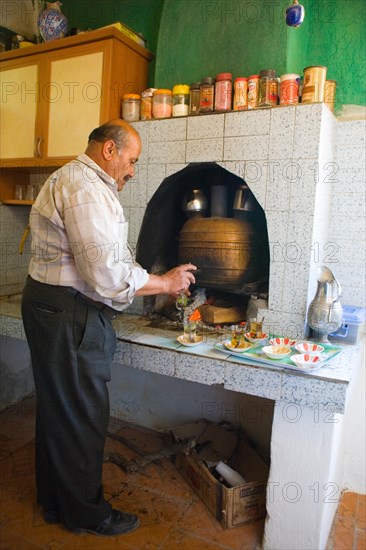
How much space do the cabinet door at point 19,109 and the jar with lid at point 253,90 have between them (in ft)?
4.28

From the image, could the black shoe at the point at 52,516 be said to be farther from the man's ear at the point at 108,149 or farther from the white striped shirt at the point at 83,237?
the man's ear at the point at 108,149

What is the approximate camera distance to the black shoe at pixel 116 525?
1.64 metres

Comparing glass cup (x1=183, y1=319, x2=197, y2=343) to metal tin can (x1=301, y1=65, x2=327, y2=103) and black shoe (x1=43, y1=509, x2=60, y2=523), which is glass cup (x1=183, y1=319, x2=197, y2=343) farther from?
metal tin can (x1=301, y1=65, x2=327, y2=103)

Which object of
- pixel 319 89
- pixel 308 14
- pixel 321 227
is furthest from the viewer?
pixel 308 14

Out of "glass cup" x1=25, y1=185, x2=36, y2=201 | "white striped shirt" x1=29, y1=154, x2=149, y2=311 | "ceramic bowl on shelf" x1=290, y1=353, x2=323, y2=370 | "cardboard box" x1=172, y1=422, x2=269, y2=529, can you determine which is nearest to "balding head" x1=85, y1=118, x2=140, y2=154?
"white striped shirt" x1=29, y1=154, x2=149, y2=311

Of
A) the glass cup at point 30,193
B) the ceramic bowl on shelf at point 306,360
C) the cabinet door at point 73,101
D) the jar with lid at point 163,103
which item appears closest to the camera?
the ceramic bowl on shelf at point 306,360

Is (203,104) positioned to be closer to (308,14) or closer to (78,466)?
(308,14)

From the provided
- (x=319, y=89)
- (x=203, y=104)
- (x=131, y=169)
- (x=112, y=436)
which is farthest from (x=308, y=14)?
(x=112, y=436)

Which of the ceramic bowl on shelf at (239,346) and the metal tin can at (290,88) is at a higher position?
the metal tin can at (290,88)

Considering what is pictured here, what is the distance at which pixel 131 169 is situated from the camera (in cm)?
164

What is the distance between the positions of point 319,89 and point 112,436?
216 cm

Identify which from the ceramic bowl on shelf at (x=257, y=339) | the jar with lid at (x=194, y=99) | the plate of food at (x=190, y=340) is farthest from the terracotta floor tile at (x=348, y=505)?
the jar with lid at (x=194, y=99)

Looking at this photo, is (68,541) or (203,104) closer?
(68,541)

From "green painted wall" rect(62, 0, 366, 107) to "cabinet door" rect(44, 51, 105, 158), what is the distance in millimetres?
356
